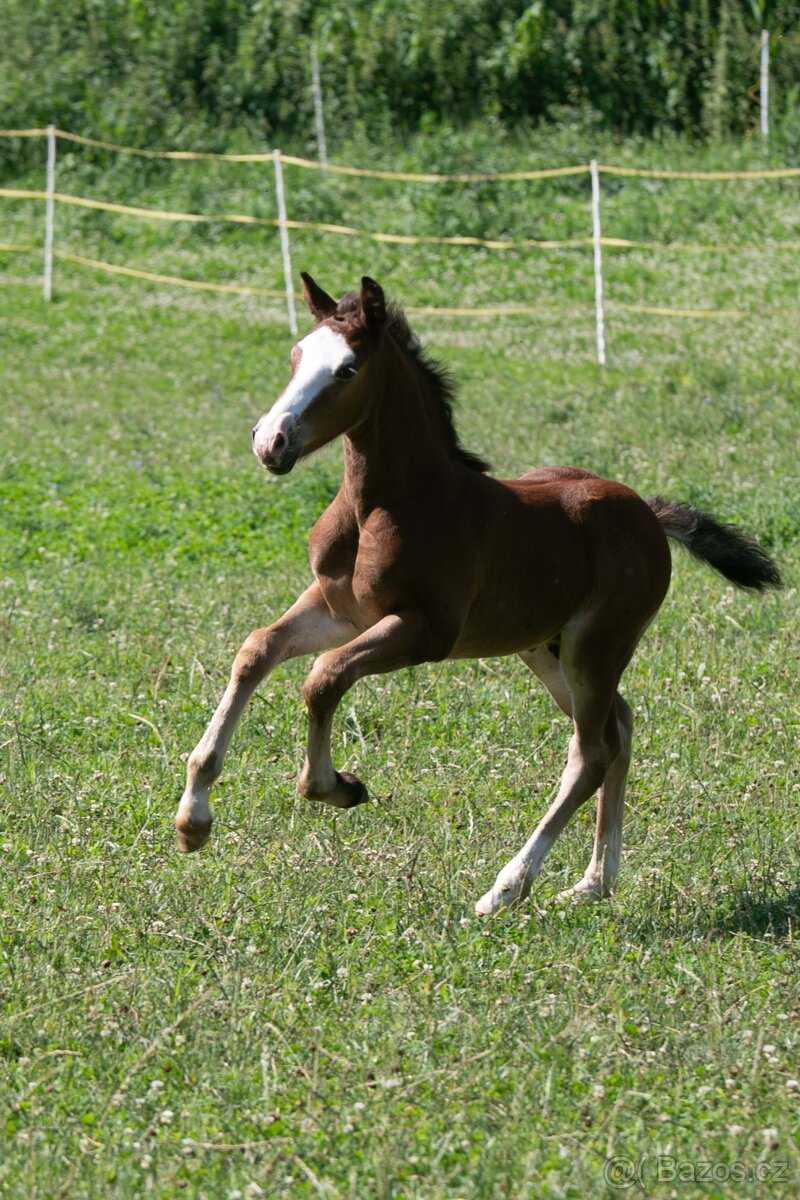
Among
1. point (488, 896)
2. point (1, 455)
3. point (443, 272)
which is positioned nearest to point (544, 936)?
point (488, 896)

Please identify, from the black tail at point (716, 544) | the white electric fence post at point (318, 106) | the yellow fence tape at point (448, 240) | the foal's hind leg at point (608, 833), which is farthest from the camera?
the white electric fence post at point (318, 106)

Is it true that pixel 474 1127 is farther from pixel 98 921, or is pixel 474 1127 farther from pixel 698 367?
pixel 698 367

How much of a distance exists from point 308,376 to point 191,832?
1.49m

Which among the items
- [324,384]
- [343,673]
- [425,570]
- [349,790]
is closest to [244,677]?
[343,673]

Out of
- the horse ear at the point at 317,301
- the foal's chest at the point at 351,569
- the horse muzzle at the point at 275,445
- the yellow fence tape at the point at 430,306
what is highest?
the horse ear at the point at 317,301

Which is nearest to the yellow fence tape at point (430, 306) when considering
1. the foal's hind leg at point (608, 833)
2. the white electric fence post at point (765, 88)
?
the white electric fence post at point (765, 88)

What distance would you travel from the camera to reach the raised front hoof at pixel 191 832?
5148mm

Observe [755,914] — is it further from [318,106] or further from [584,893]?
[318,106]

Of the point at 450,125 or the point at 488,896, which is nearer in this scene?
the point at 488,896

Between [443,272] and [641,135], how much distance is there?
17.7ft

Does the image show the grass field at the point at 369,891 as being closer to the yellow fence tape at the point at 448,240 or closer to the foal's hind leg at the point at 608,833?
the foal's hind leg at the point at 608,833

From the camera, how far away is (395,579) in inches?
210

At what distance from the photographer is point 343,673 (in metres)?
5.16

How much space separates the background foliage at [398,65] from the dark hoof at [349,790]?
2028 centimetres
